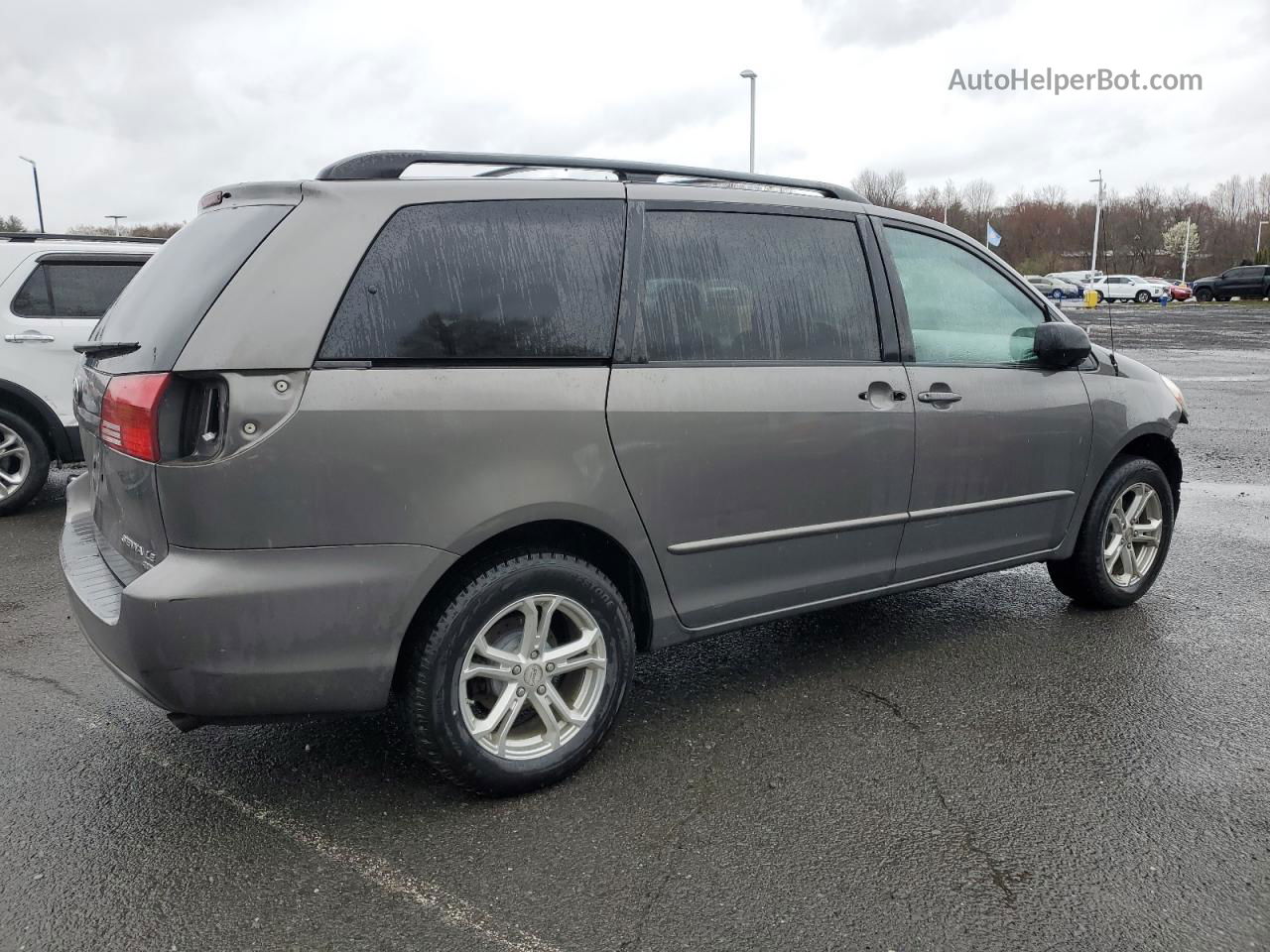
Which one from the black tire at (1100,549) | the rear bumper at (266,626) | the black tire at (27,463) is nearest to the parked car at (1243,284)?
the black tire at (1100,549)

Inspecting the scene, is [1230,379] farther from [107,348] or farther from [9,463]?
[107,348]

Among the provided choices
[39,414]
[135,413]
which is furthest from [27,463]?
[135,413]

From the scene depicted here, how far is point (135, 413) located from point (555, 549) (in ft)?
3.93

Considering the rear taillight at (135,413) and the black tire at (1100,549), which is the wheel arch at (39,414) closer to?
the rear taillight at (135,413)

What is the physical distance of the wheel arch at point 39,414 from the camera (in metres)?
6.84

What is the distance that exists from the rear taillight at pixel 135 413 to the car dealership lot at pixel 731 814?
1.09 metres

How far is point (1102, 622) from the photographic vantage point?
4.61m

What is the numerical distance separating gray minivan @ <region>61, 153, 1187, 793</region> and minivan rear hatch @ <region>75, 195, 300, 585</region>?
0.01 metres

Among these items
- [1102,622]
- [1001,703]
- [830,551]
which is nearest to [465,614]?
[830,551]

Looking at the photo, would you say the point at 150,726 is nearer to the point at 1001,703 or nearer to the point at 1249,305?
the point at 1001,703

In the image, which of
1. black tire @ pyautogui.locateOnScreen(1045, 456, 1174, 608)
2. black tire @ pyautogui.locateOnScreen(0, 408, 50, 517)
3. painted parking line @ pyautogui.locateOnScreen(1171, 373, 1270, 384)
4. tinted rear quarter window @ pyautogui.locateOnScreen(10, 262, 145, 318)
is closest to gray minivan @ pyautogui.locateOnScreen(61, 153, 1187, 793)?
black tire @ pyautogui.locateOnScreen(1045, 456, 1174, 608)

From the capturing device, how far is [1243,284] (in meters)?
47.8

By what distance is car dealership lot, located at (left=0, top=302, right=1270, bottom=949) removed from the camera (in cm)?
242

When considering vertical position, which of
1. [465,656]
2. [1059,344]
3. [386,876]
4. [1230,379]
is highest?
[1059,344]
